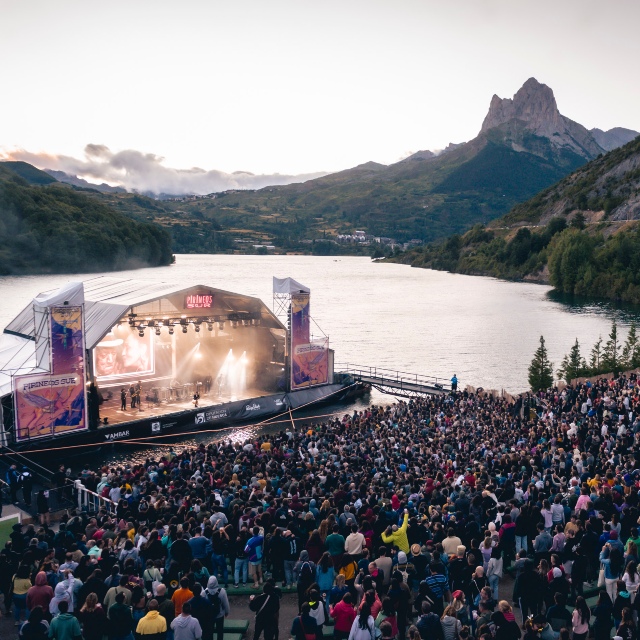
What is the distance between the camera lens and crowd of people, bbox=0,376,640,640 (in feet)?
25.1

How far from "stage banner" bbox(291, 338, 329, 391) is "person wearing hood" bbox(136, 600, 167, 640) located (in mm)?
25379

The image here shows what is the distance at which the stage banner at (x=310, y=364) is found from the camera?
33.1 meters

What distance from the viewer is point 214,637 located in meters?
9.10

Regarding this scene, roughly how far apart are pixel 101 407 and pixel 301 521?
70.8 ft

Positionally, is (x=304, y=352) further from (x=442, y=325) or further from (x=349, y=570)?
(x=442, y=325)

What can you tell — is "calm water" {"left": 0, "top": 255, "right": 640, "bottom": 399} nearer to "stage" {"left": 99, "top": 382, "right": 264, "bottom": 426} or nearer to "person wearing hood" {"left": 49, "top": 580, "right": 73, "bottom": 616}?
"stage" {"left": 99, "top": 382, "right": 264, "bottom": 426}

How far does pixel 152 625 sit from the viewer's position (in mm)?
7348

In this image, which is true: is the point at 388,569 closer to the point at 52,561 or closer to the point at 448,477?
the point at 52,561

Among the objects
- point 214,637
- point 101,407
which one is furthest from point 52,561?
point 101,407

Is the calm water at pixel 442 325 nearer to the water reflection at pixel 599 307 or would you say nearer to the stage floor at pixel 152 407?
the water reflection at pixel 599 307

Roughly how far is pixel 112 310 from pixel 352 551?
20727 mm

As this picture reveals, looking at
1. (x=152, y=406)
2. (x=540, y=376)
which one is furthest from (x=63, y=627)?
(x=540, y=376)

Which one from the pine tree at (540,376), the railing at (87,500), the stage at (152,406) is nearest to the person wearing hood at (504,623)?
the railing at (87,500)

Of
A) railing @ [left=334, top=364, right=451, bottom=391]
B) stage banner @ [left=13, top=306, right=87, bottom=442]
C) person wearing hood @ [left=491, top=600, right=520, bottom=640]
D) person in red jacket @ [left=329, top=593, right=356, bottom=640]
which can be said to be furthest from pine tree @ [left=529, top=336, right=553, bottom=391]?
person in red jacket @ [left=329, top=593, right=356, bottom=640]
